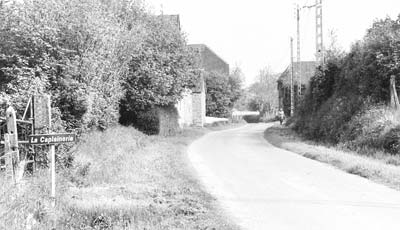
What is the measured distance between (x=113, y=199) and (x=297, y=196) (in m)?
4.07

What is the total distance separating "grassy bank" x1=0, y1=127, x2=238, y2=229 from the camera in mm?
7566

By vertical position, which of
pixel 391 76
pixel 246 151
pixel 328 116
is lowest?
pixel 246 151

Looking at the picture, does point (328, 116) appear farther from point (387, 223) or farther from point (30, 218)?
point (30, 218)

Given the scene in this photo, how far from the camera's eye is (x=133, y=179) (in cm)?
1180

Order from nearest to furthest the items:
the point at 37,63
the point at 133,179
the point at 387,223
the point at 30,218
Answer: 1. the point at 30,218
2. the point at 387,223
3. the point at 133,179
4. the point at 37,63

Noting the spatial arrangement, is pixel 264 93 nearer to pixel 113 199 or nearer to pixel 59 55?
pixel 59 55

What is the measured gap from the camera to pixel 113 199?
30.0 ft

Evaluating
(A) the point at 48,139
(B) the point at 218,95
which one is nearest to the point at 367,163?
(A) the point at 48,139

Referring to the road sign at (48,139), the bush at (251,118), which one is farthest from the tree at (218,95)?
the road sign at (48,139)

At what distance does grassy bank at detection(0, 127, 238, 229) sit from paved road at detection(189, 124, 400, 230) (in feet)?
2.09

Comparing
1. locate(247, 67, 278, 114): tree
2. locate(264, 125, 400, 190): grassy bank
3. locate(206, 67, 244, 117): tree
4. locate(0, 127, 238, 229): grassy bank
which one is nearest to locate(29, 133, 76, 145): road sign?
locate(0, 127, 238, 229): grassy bank

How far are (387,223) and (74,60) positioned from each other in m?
9.84

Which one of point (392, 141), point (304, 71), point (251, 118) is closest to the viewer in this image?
point (392, 141)

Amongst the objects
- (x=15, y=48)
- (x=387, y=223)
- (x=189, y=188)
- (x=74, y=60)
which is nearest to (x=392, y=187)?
(x=387, y=223)
